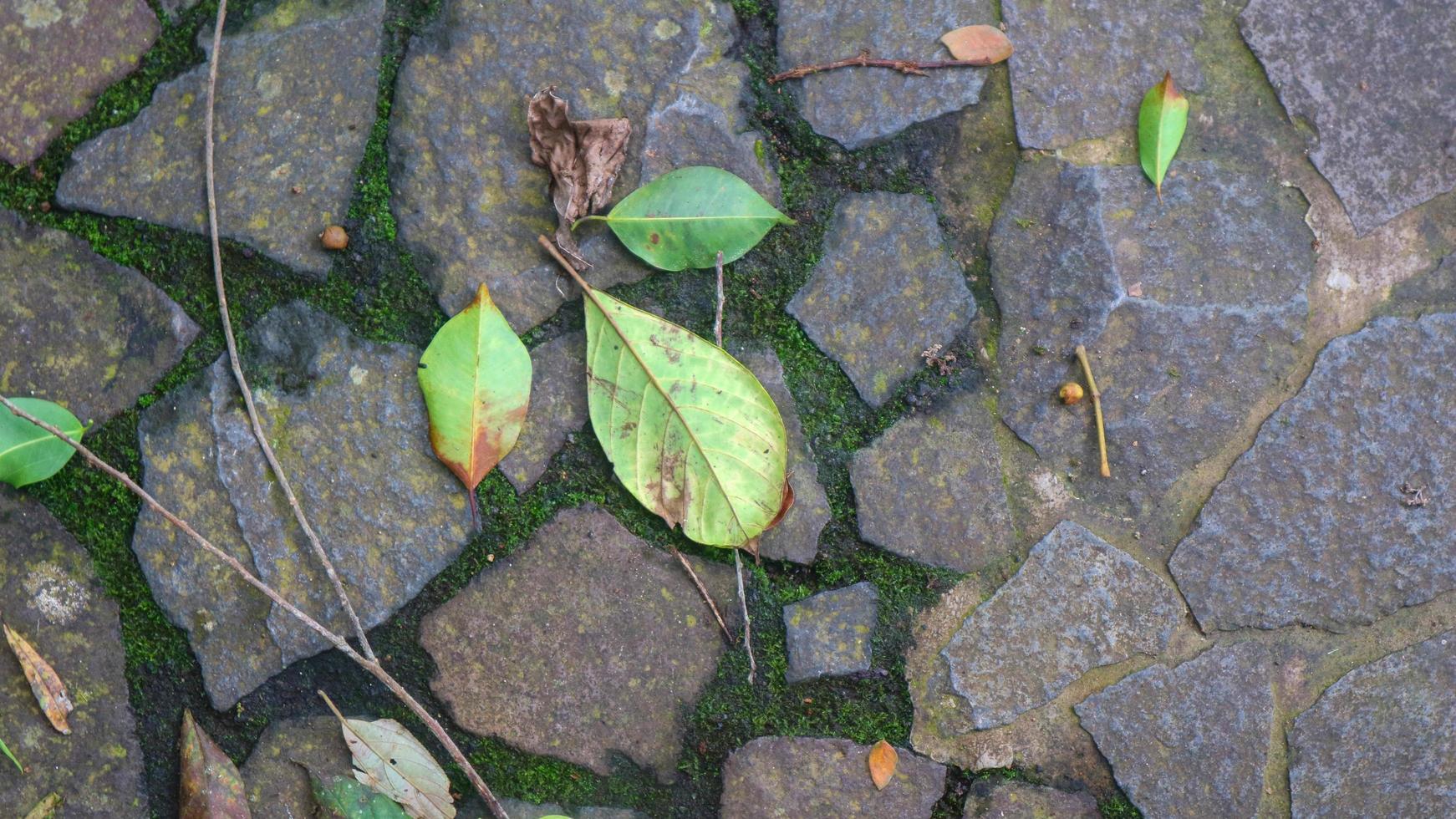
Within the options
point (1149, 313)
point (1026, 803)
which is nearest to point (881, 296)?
point (1149, 313)

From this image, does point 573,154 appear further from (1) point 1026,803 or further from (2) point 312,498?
(1) point 1026,803

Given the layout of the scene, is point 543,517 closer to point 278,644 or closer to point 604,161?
point 278,644

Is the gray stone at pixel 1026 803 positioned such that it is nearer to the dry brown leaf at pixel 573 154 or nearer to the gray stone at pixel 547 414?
the gray stone at pixel 547 414

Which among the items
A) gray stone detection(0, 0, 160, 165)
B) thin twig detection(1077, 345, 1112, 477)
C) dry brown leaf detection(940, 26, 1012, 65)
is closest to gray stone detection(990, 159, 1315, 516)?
thin twig detection(1077, 345, 1112, 477)

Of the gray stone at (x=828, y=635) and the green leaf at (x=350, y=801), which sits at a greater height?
the gray stone at (x=828, y=635)

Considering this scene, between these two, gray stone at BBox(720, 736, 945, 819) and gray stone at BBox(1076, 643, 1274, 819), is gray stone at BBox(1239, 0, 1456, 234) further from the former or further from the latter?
gray stone at BBox(720, 736, 945, 819)

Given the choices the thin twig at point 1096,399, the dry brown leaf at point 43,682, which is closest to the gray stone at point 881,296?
the thin twig at point 1096,399

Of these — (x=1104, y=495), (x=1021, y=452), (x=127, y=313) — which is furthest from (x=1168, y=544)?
(x=127, y=313)
